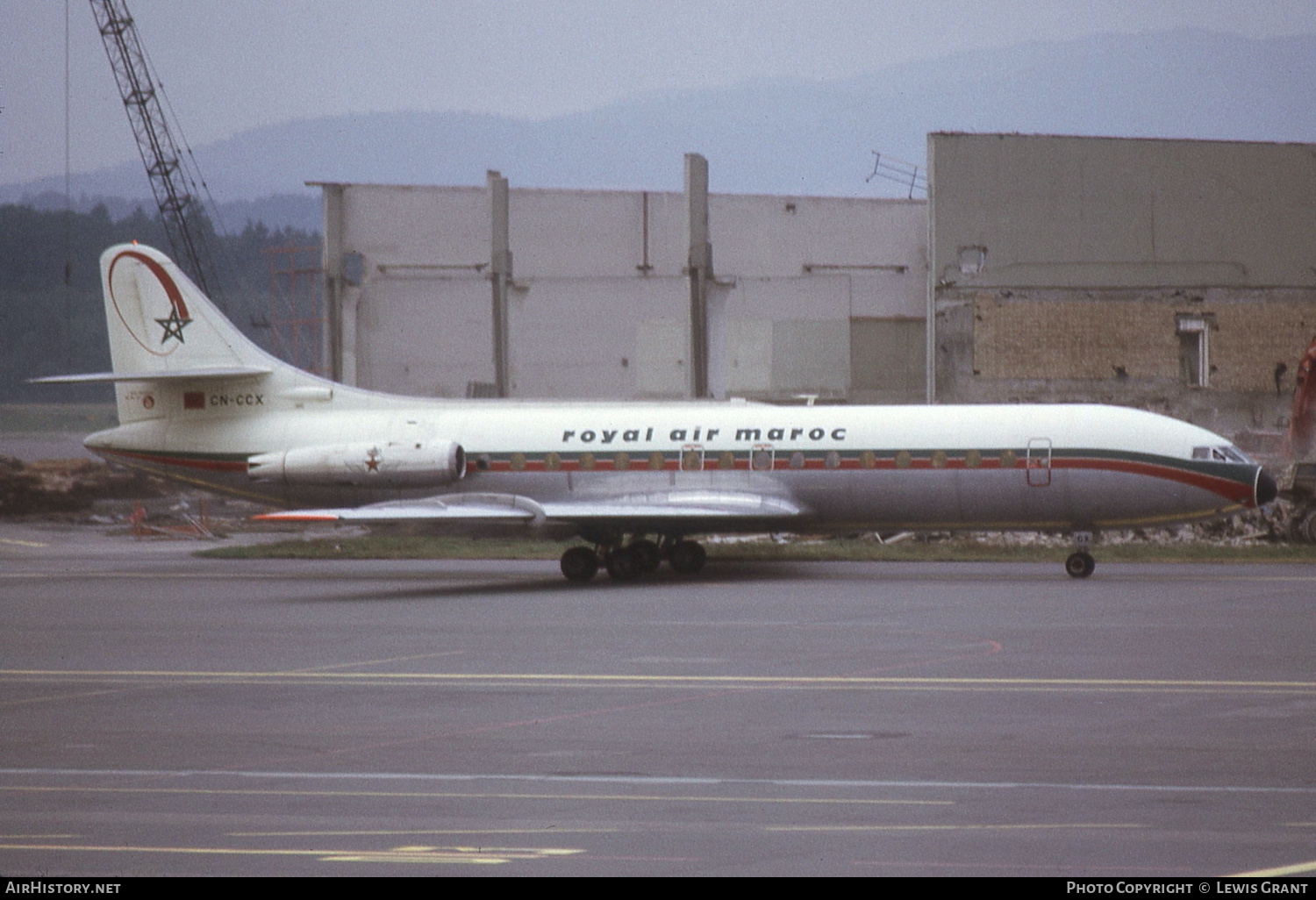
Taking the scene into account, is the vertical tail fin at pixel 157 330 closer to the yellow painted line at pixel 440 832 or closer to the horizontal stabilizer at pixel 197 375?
the horizontal stabilizer at pixel 197 375

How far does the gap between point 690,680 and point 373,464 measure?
16842mm

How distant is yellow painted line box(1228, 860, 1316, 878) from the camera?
8031mm

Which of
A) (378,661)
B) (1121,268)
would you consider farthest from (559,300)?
(378,661)

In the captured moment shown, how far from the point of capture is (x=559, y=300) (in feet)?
192

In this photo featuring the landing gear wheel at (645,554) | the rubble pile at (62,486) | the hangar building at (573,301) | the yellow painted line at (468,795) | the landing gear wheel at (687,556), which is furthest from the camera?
the hangar building at (573,301)

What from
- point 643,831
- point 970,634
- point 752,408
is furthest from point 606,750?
point 752,408

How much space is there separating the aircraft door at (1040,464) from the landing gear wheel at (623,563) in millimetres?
7518

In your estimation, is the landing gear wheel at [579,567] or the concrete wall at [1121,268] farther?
the concrete wall at [1121,268]

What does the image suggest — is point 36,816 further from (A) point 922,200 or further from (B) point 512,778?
(A) point 922,200

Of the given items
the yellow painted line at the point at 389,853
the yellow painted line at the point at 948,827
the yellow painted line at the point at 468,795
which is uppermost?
the yellow painted line at the point at 389,853

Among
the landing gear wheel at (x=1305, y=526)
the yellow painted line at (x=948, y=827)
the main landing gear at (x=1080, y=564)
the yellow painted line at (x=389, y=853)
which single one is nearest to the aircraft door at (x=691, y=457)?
the main landing gear at (x=1080, y=564)

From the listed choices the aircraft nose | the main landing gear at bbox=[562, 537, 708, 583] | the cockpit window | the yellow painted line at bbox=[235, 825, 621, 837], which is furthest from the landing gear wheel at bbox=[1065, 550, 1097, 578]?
the yellow painted line at bbox=[235, 825, 621, 837]

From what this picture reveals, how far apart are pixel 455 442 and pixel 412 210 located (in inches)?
1084

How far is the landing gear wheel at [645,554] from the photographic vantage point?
3162 centimetres
